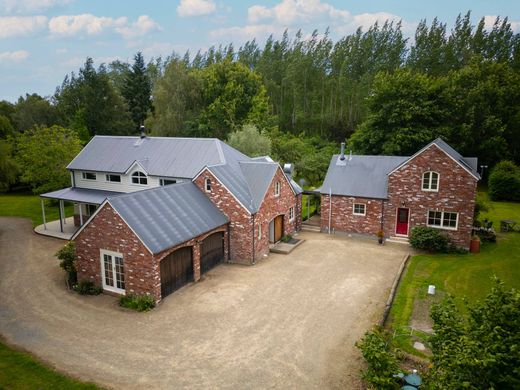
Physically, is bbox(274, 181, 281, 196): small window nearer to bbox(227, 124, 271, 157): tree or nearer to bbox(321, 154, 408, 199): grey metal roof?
bbox(321, 154, 408, 199): grey metal roof

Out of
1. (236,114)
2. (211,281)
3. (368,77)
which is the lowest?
(211,281)

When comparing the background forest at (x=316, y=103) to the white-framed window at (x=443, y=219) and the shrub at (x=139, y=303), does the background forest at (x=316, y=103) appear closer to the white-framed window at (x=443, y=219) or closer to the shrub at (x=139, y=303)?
the white-framed window at (x=443, y=219)

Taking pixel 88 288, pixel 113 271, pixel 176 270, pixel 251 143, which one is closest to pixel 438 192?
pixel 176 270

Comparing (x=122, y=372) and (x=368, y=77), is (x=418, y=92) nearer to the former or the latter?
(x=368, y=77)

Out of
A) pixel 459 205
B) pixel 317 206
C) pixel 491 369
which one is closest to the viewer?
pixel 491 369

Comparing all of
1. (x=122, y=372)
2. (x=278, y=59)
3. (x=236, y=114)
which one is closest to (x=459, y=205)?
(x=122, y=372)

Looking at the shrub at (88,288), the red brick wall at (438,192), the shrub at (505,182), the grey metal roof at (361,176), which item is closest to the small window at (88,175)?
the shrub at (88,288)
